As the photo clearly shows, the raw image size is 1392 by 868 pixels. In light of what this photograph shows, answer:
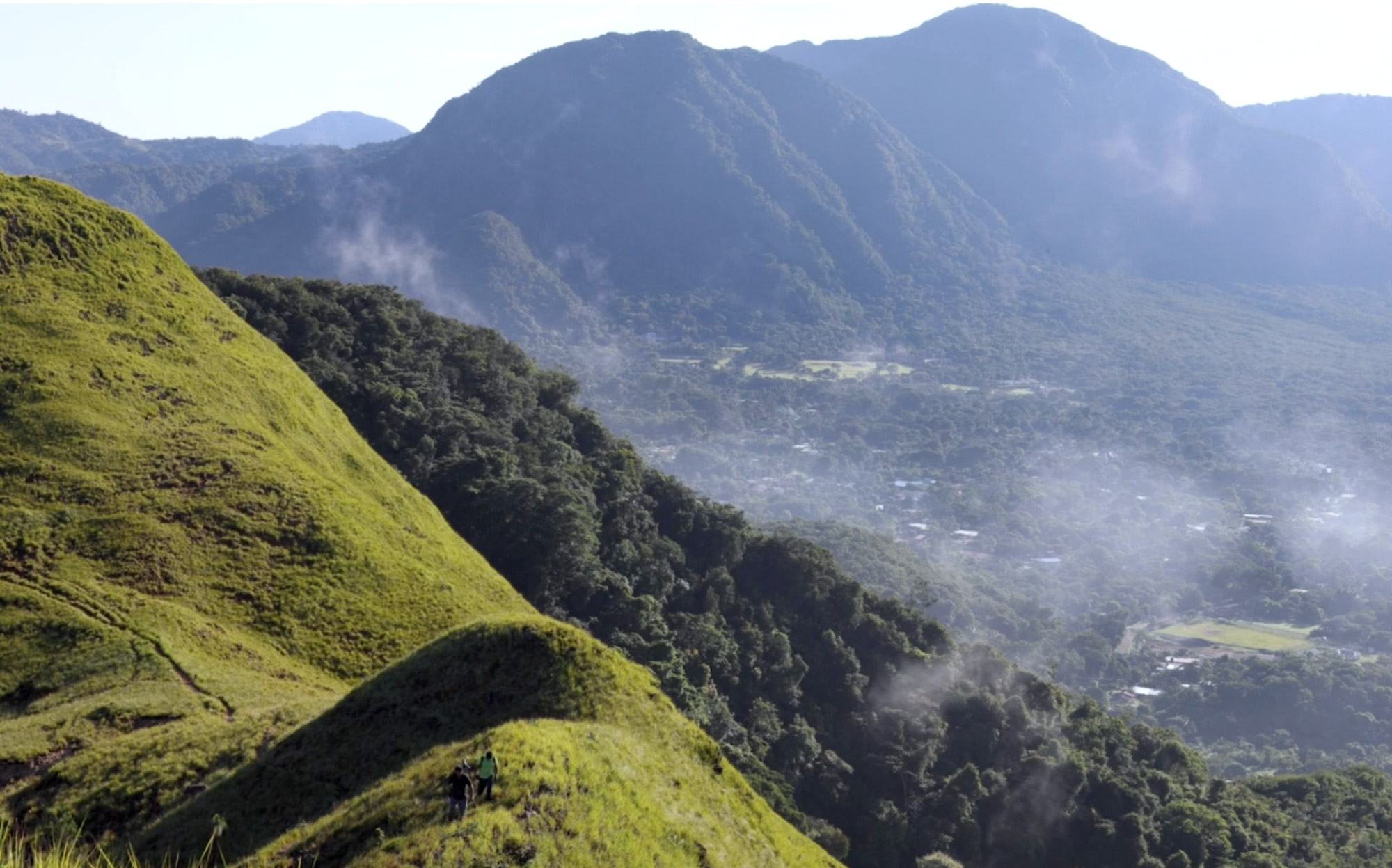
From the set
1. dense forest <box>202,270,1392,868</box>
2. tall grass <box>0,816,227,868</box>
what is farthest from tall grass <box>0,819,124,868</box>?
dense forest <box>202,270,1392,868</box>

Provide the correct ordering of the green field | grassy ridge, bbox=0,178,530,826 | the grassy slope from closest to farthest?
the grassy slope → grassy ridge, bbox=0,178,530,826 → the green field

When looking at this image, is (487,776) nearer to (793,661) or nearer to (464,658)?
(464,658)

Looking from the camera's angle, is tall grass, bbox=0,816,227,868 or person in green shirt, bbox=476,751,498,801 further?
person in green shirt, bbox=476,751,498,801

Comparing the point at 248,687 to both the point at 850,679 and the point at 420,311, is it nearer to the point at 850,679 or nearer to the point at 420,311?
the point at 850,679

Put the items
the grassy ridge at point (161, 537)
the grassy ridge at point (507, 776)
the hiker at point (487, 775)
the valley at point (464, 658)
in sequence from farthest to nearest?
the grassy ridge at point (161, 537) < the valley at point (464, 658) < the hiker at point (487, 775) < the grassy ridge at point (507, 776)

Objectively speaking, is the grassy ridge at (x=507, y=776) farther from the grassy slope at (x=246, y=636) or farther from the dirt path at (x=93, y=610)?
the dirt path at (x=93, y=610)

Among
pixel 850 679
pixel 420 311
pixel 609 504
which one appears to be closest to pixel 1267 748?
pixel 850 679

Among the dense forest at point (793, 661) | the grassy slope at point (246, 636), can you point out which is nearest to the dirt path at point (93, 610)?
the grassy slope at point (246, 636)

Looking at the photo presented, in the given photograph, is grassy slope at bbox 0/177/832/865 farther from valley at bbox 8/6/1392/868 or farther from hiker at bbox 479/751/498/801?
hiker at bbox 479/751/498/801
